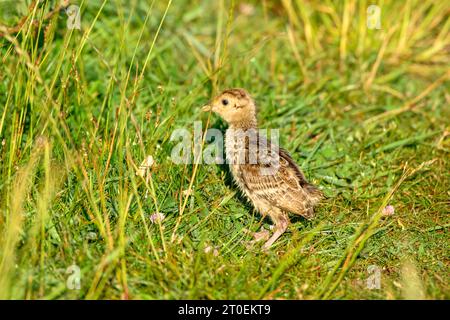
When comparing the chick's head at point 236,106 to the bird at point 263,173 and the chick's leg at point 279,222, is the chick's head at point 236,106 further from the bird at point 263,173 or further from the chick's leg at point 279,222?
the chick's leg at point 279,222

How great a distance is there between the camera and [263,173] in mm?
5109

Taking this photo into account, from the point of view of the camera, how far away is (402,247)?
4.89 meters

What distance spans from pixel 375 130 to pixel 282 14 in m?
2.33

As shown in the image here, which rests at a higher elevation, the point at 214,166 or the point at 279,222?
the point at 214,166

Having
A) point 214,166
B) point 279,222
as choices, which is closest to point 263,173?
point 279,222

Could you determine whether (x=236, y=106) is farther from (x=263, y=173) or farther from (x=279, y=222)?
(x=279, y=222)

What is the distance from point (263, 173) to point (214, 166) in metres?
0.65

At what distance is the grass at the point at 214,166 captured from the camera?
13.8 ft

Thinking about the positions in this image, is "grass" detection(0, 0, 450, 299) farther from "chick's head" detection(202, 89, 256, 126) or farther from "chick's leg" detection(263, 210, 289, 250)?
"chick's head" detection(202, 89, 256, 126)

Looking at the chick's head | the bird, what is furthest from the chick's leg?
the chick's head

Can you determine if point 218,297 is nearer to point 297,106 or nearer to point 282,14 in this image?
point 297,106

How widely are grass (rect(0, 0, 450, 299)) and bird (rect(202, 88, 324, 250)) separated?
0.17 metres

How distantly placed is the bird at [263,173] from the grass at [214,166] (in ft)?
0.57
